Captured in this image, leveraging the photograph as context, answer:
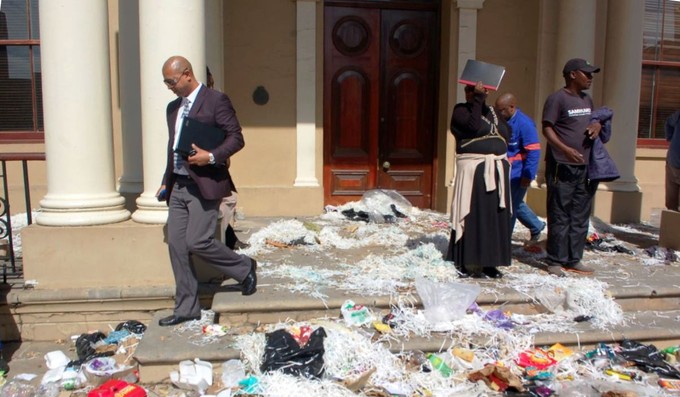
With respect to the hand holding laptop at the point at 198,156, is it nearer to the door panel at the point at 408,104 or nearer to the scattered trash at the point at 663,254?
the scattered trash at the point at 663,254

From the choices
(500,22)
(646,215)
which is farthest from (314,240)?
(646,215)

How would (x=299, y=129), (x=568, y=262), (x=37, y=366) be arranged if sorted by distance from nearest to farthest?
(x=37, y=366)
(x=568, y=262)
(x=299, y=129)

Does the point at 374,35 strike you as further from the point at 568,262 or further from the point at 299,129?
the point at 568,262

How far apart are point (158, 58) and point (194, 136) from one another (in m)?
1.19

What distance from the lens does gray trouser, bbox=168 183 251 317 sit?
3854mm

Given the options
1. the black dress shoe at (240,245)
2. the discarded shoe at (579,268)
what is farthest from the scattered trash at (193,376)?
the discarded shoe at (579,268)

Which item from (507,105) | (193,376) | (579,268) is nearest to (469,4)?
(507,105)

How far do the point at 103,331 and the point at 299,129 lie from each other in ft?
14.0

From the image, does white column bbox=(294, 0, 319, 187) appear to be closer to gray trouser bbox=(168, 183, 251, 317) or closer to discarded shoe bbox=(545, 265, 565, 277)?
discarded shoe bbox=(545, 265, 565, 277)

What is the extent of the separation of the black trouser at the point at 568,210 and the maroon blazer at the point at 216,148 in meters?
2.90

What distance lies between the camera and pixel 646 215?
8.24 meters

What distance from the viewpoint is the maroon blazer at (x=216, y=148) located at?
3.76 m

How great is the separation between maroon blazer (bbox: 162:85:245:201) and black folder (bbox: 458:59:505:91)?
1928 mm

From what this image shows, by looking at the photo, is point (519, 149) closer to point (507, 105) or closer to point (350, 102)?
point (507, 105)
